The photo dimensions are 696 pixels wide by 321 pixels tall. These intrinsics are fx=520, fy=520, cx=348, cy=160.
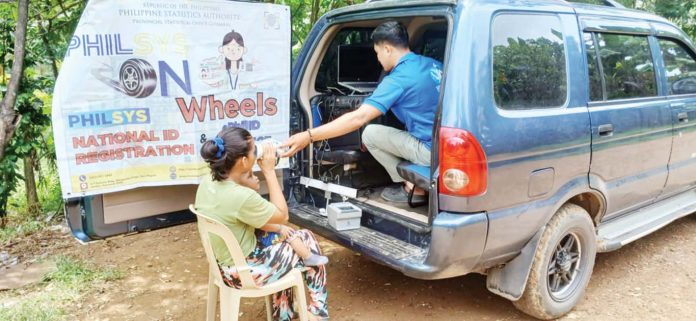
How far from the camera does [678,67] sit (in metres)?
4.06

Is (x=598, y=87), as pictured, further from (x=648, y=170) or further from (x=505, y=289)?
(x=505, y=289)

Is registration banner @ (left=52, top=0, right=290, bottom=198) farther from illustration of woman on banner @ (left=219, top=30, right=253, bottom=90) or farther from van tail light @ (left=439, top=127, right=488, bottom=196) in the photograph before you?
van tail light @ (left=439, top=127, right=488, bottom=196)

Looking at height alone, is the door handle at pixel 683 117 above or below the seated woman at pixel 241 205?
above

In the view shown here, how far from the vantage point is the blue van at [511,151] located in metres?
2.58

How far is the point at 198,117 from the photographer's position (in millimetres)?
2998

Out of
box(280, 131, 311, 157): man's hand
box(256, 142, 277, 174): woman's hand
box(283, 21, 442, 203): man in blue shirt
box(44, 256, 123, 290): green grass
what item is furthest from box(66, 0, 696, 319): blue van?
box(44, 256, 123, 290): green grass

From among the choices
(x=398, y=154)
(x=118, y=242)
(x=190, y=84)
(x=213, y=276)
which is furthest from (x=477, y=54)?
(x=118, y=242)

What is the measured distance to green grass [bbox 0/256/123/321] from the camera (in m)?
3.24

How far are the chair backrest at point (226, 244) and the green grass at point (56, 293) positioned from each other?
1418 millimetres

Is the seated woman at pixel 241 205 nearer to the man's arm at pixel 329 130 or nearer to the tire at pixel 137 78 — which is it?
the man's arm at pixel 329 130

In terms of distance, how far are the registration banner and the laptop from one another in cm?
80

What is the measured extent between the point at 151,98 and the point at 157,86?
7 cm

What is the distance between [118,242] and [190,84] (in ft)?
7.70

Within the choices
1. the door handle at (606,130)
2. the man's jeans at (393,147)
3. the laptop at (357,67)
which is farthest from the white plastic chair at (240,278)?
the door handle at (606,130)
